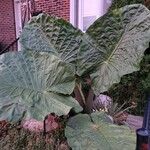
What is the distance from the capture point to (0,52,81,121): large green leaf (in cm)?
316

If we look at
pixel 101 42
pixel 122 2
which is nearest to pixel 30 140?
pixel 101 42

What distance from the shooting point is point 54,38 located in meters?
4.14

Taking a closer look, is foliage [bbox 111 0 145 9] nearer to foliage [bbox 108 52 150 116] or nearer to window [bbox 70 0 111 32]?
foliage [bbox 108 52 150 116]

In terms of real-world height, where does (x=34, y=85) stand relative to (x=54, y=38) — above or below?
below

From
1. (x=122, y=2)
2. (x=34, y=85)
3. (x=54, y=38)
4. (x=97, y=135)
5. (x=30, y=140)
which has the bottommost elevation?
(x=30, y=140)

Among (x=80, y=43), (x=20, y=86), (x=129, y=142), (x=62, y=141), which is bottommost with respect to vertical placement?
(x=62, y=141)

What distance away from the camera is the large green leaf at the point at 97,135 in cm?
309

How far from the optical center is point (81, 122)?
3.47 metres

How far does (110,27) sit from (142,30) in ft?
1.09

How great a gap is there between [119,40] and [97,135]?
111 cm

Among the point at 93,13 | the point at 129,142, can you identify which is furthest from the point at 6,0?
the point at 129,142

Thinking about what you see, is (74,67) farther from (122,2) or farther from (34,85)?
(122,2)

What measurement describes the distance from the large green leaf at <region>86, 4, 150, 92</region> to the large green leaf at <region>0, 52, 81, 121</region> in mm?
360

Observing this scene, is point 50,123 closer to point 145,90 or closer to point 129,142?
point 129,142
